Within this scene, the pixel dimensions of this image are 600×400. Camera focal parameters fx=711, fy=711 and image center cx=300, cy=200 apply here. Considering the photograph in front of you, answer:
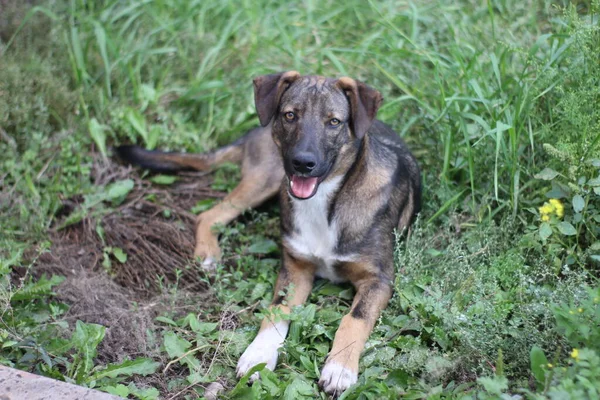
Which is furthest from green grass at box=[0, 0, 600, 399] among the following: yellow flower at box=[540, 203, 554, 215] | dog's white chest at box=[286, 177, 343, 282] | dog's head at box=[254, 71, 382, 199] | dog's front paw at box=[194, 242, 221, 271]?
dog's head at box=[254, 71, 382, 199]

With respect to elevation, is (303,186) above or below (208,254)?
above

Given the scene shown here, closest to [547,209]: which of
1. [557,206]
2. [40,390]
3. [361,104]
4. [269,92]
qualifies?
[557,206]

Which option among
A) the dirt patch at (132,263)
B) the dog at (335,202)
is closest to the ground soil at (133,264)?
the dirt patch at (132,263)

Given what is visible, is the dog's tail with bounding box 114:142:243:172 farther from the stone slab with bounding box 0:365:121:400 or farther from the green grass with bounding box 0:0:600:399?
the stone slab with bounding box 0:365:121:400

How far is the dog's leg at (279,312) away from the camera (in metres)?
4.00

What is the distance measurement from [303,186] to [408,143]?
166 cm

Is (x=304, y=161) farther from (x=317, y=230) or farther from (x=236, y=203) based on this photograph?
(x=236, y=203)

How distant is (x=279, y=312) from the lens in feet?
13.2

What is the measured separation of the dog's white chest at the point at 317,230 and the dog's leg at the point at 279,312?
0.36 ft

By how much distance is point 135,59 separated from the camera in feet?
21.6

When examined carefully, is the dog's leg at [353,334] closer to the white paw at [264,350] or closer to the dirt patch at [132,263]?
the white paw at [264,350]

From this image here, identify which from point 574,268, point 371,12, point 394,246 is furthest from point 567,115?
point 371,12

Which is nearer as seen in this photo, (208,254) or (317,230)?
(317,230)

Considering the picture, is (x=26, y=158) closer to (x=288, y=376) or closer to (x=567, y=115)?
(x=288, y=376)
